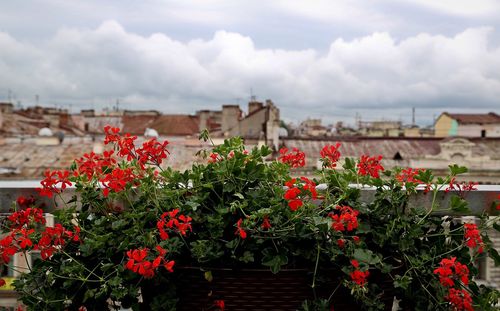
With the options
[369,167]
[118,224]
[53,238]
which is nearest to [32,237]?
[53,238]

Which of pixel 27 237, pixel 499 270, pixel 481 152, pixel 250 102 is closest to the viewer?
pixel 27 237

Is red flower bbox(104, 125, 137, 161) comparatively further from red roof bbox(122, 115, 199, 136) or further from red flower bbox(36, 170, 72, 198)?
red roof bbox(122, 115, 199, 136)

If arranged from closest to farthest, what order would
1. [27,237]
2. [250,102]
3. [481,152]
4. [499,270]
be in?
[27,237]
[499,270]
[481,152]
[250,102]

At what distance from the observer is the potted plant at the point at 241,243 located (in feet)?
7.14

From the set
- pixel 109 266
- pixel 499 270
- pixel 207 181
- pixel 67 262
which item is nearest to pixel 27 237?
pixel 67 262

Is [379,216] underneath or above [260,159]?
underneath

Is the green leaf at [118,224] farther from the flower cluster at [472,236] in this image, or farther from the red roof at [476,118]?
the red roof at [476,118]

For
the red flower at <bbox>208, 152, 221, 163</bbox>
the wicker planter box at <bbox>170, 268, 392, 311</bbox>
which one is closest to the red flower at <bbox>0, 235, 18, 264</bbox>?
the wicker planter box at <bbox>170, 268, 392, 311</bbox>

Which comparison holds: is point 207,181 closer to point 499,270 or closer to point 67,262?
point 67,262

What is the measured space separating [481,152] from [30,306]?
2982cm

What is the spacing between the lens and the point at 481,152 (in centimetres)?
2988

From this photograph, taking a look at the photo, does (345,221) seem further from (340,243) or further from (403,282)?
(403,282)

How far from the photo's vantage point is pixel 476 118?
5497 centimetres

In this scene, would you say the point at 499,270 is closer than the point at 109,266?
No
